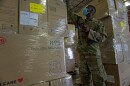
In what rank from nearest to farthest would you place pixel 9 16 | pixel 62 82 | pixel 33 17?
1. pixel 9 16
2. pixel 33 17
3. pixel 62 82

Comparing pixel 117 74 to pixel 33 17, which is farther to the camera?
pixel 117 74

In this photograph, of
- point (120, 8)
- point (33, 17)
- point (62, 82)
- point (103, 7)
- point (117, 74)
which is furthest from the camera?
point (120, 8)

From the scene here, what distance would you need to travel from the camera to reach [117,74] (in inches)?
86.0

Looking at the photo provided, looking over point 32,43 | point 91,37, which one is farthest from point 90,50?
point 32,43

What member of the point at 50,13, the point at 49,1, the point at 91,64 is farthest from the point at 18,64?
the point at 91,64

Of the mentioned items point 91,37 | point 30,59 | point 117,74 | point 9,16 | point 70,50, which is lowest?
point 117,74

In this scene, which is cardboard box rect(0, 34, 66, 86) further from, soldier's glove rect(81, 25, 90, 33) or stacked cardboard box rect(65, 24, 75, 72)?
stacked cardboard box rect(65, 24, 75, 72)

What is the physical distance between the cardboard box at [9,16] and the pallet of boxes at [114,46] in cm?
161

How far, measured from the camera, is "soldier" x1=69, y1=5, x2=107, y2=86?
6.44 ft

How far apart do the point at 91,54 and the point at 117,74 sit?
585mm

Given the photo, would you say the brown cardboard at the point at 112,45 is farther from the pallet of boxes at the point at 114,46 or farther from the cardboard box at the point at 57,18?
the cardboard box at the point at 57,18

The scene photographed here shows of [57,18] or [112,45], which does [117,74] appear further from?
[57,18]

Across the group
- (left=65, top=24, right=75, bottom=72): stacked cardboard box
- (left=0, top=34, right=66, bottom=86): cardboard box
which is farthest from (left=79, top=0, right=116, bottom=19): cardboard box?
(left=65, top=24, right=75, bottom=72): stacked cardboard box

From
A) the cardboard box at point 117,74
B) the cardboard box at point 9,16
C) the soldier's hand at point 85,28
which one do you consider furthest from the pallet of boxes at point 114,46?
the cardboard box at point 9,16
